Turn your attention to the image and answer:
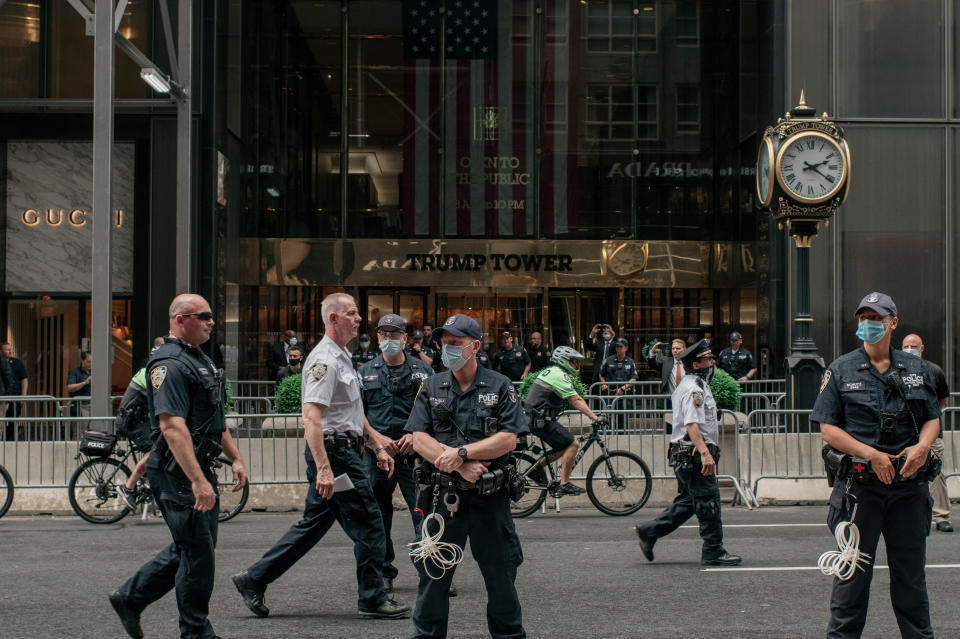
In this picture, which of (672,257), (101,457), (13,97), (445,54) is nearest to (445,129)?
(445,54)

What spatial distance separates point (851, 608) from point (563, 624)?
7.05 ft

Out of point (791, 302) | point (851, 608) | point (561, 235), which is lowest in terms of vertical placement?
point (851, 608)

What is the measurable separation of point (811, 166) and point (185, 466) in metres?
11.9

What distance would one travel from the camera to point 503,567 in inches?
209

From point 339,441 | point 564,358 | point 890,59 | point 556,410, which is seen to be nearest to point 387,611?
point 339,441

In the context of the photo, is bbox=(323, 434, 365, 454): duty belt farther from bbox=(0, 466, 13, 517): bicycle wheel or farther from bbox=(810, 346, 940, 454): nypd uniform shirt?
bbox=(0, 466, 13, 517): bicycle wheel

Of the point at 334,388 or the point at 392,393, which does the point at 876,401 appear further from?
the point at 392,393

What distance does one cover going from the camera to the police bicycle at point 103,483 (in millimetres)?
11523

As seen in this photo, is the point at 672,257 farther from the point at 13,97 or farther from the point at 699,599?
the point at 699,599

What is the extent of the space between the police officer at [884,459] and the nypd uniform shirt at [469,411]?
1551mm

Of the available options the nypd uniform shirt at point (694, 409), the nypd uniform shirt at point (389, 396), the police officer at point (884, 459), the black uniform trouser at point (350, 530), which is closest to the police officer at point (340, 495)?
the black uniform trouser at point (350, 530)

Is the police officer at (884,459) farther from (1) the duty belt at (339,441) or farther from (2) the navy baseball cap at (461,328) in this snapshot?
(1) the duty belt at (339,441)

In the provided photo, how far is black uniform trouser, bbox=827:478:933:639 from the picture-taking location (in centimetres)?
540

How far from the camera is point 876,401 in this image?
217 inches
